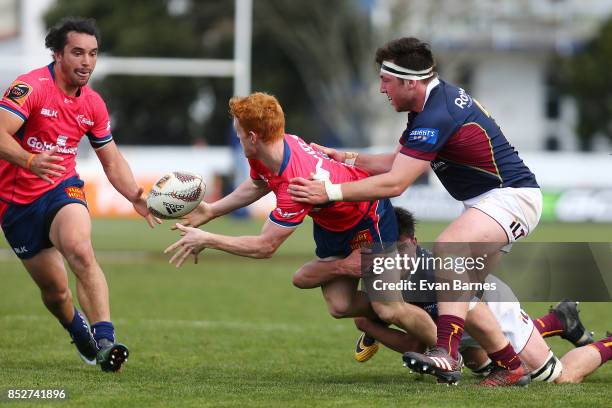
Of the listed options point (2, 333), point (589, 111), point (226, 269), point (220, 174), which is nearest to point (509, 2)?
point (589, 111)

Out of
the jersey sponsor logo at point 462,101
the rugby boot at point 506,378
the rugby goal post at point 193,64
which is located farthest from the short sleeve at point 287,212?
the rugby goal post at point 193,64

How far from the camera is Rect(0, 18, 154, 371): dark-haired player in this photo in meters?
8.08

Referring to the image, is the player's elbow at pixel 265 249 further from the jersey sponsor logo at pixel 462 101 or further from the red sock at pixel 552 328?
the red sock at pixel 552 328

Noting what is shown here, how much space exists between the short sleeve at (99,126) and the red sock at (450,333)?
2.99m

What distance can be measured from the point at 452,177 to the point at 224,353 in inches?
111

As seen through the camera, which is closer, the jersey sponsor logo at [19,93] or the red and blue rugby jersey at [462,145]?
the red and blue rugby jersey at [462,145]

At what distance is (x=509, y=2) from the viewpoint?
5225cm

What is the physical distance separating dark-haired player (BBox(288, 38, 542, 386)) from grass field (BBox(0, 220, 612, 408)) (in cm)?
49

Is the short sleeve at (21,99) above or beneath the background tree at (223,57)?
above

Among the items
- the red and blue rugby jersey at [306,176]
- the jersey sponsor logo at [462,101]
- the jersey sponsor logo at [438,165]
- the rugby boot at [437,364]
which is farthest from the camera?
the jersey sponsor logo at [438,165]

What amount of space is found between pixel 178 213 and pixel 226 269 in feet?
35.2

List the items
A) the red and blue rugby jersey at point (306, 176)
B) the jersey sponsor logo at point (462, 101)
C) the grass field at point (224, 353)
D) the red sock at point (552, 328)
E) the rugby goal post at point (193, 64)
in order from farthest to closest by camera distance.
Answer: the rugby goal post at point (193, 64) → the red sock at point (552, 328) → the jersey sponsor logo at point (462, 101) → the red and blue rugby jersey at point (306, 176) → the grass field at point (224, 353)

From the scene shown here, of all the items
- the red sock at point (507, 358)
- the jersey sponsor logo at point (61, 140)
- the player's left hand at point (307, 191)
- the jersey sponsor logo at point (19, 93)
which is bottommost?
the red sock at point (507, 358)

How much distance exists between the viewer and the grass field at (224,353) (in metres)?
6.98
